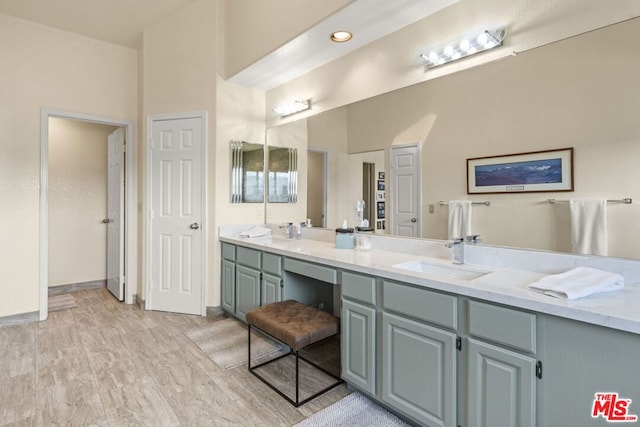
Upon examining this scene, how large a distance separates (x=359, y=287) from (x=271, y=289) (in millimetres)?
1022

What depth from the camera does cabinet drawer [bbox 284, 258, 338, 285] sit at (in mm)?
2123

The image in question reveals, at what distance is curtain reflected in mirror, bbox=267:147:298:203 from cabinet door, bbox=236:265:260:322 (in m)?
0.89

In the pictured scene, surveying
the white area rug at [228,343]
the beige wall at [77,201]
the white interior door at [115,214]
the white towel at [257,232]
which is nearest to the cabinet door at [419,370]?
the white area rug at [228,343]

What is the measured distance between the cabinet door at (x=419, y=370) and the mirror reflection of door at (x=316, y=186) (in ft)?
4.99

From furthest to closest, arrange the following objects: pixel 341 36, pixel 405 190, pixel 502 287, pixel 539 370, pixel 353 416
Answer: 1. pixel 341 36
2. pixel 405 190
3. pixel 353 416
4. pixel 502 287
5. pixel 539 370

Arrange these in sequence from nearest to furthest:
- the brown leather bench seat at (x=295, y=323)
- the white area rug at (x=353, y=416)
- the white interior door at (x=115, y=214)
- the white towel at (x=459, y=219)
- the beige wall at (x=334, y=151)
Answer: the white area rug at (x=353, y=416) < the brown leather bench seat at (x=295, y=323) < the white towel at (x=459, y=219) < the beige wall at (x=334, y=151) < the white interior door at (x=115, y=214)

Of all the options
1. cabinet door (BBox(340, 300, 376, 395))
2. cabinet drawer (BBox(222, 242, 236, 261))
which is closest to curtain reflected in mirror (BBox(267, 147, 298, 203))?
cabinet drawer (BBox(222, 242, 236, 261))

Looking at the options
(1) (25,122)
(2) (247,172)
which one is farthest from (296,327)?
(1) (25,122)

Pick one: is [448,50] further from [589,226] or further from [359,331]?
[359,331]

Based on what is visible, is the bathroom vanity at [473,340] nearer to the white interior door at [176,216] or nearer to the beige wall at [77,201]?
the white interior door at [176,216]

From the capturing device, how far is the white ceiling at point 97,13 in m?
3.13

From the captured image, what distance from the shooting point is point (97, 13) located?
328cm

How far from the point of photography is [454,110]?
213 cm

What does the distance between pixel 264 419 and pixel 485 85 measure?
229 cm
